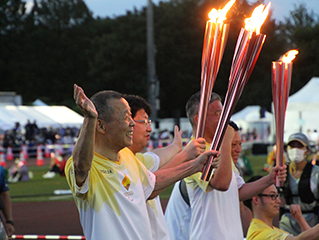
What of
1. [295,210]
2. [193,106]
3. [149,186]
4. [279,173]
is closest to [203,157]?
[149,186]

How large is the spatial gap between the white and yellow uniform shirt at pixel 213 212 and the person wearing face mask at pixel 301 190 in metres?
1.84

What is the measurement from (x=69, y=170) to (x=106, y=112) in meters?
0.38

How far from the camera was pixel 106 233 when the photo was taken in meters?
2.43

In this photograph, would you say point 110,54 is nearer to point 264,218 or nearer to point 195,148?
point 264,218

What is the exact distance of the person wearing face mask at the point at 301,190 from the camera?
16.8 ft

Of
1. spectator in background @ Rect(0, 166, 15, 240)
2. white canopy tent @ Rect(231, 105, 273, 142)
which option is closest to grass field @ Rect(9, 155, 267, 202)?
spectator in background @ Rect(0, 166, 15, 240)

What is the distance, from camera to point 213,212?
11.0 ft

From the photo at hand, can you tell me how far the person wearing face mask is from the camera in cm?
512

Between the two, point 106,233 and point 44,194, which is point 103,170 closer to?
point 106,233

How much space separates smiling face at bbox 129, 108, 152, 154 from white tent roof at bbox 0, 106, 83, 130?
23.2 m

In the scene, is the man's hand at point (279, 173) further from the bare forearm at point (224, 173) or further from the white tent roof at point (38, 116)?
the white tent roof at point (38, 116)

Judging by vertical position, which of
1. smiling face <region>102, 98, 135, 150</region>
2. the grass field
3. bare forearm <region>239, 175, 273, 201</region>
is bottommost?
the grass field

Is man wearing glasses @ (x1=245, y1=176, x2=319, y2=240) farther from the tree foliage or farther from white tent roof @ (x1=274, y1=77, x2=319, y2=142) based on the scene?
the tree foliage

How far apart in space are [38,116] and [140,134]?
27.3m
